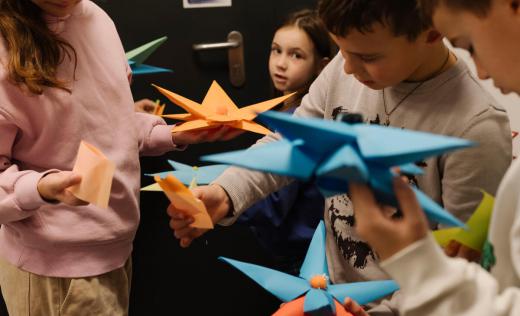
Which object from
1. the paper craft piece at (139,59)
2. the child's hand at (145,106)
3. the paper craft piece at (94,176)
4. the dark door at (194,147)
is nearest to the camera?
the paper craft piece at (94,176)

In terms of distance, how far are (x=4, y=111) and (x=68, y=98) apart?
126mm


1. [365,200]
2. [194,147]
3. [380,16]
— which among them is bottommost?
[194,147]

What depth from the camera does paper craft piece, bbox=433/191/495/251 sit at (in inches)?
28.4

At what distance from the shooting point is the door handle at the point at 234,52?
1793 millimetres

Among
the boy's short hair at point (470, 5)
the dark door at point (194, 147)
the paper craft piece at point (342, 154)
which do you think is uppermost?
the boy's short hair at point (470, 5)

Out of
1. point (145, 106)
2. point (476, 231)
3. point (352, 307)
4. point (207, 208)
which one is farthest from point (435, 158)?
point (145, 106)

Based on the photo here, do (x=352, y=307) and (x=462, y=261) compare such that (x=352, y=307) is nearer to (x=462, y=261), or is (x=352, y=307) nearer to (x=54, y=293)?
(x=462, y=261)

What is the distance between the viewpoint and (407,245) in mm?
581

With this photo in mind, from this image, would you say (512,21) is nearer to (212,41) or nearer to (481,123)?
(481,123)

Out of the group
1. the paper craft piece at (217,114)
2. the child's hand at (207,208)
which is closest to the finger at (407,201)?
the child's hand at (207,208)

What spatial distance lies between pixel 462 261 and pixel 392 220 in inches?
4.1

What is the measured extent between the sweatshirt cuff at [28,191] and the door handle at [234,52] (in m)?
0.93

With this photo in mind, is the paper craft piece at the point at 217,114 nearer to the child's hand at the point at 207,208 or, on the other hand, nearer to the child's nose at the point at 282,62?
the child's hand at the point at 207,208

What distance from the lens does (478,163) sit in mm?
827
